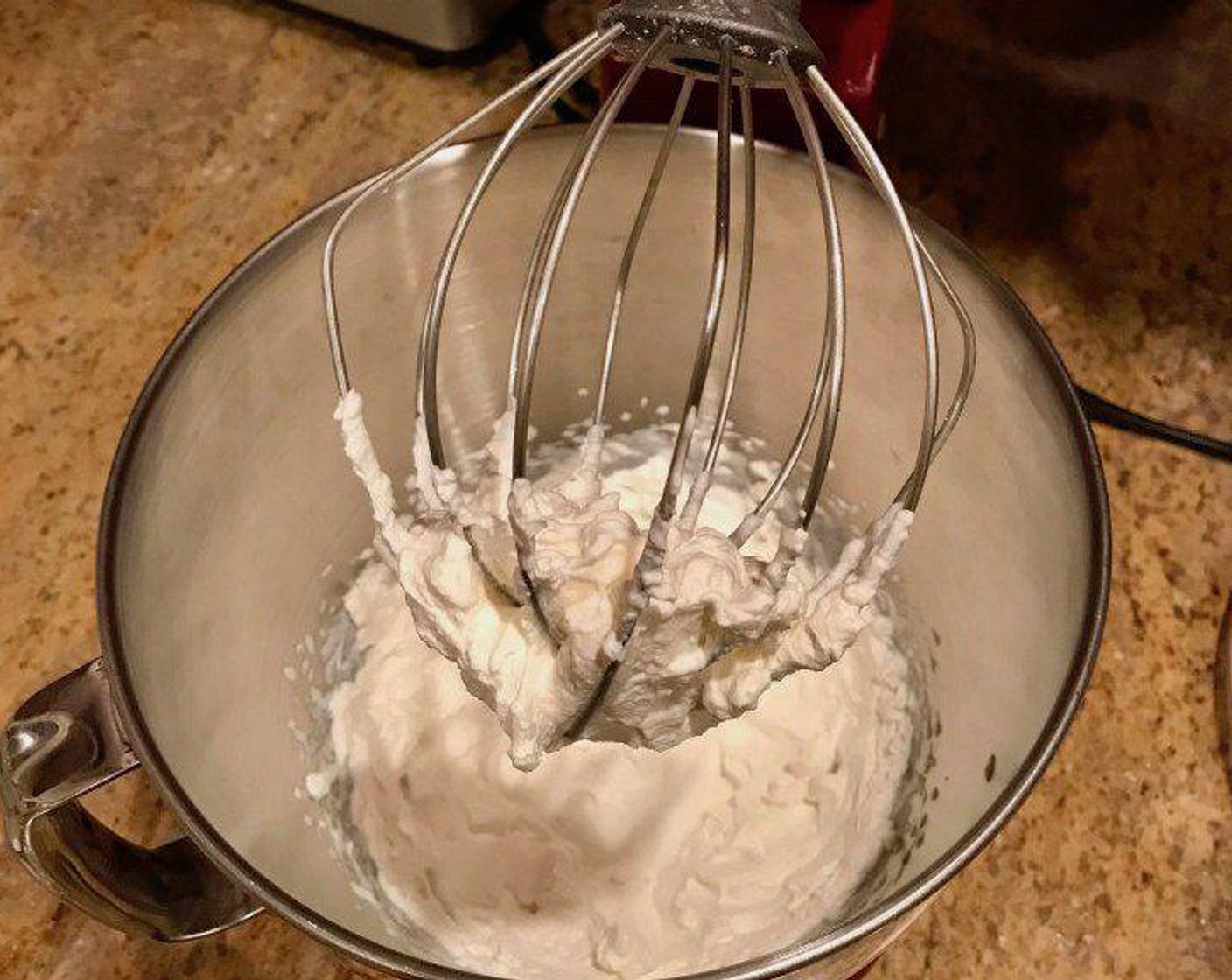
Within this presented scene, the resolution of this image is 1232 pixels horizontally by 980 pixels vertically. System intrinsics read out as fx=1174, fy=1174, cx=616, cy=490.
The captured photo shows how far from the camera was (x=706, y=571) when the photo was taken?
38 cm

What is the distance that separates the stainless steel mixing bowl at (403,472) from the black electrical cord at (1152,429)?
0.16m

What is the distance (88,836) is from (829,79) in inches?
18.2

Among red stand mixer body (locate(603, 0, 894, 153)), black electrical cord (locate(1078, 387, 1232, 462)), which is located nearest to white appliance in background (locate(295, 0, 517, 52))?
red stand mixer body (locate(603, 0, 894, 153))

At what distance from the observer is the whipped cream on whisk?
0.38 m

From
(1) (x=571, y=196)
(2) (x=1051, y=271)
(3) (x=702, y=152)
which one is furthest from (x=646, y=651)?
(2) (x=1051, y=271)

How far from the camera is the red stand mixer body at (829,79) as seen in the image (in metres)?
0.56

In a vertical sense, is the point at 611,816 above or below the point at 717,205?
below

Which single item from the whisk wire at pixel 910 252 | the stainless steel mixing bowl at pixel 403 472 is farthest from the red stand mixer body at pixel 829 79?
the whisk wire at pixel 910 252

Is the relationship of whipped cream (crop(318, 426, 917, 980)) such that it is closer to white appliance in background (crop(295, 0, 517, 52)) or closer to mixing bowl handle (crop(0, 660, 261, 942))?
mixing bowl handle (crop(0, 660, 261, 942))

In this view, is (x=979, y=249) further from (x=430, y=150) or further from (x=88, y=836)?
(x=88, y=836)

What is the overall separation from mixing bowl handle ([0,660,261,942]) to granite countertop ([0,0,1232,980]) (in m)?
0.09

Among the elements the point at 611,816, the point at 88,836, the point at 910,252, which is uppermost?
the point at 910,252

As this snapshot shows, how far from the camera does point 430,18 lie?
742 mm

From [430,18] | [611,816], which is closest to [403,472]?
[611,816]
